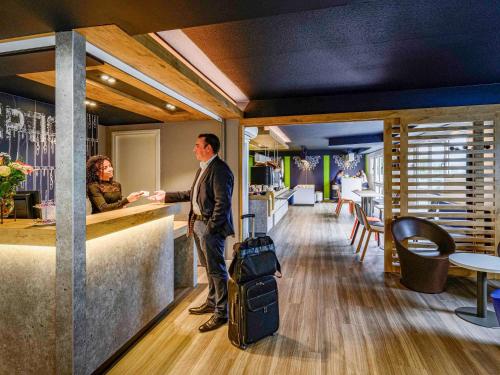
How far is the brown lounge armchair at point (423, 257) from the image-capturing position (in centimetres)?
341

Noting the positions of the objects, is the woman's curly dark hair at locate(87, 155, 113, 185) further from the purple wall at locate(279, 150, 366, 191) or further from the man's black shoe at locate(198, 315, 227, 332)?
the purple wall at locate(279, 150, 366, 191)

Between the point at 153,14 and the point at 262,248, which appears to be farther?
the point at 262,248

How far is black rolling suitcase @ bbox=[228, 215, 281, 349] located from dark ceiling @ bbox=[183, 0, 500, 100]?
1735 mm

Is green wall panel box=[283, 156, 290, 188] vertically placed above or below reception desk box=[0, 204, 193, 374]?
Result: above

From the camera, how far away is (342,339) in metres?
2.50

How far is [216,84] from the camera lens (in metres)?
4.01

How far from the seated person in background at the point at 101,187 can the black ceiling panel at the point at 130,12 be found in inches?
62.8

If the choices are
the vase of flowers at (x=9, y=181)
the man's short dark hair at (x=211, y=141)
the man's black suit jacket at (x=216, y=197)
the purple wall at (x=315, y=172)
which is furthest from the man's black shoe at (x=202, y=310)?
the purple wall at (x=315, y=172)

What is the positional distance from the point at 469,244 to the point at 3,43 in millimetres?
5222

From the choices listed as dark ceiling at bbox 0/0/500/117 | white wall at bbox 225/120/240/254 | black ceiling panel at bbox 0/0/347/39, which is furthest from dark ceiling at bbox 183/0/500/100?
white wall at bbox 225/120/240/254

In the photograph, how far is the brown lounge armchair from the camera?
134 inches

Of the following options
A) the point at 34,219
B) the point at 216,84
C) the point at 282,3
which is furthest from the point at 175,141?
the point at 282,3

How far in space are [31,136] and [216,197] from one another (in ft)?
10.4

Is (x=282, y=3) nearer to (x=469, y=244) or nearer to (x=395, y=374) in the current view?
(x=395, y=374)
